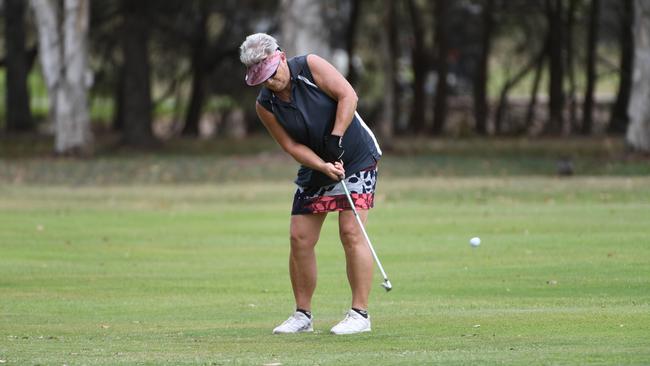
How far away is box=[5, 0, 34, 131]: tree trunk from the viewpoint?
159ft

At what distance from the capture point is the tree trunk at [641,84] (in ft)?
104

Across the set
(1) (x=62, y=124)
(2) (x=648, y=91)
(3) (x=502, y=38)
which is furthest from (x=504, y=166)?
(3) (x=502, y=38)

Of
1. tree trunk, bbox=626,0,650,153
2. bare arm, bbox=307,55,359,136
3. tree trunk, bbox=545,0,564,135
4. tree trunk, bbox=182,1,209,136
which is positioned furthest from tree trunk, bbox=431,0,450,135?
bare arm, bbox=307,55,359,136

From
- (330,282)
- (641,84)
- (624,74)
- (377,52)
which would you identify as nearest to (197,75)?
(377,52)

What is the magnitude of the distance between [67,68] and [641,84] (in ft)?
44.1

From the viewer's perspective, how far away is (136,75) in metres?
41.1

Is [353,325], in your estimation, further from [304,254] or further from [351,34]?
[351,34]

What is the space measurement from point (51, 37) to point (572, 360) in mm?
28729

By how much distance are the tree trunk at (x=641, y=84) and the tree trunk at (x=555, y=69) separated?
14807 mm

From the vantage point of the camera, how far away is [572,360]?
817 centimetres

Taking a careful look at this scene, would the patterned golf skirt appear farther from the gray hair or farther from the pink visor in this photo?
the gray hair

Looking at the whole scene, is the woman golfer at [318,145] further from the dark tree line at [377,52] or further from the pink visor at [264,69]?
the dark tree line at [377,52]

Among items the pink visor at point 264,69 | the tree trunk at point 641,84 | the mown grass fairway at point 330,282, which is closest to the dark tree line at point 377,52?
the tree trunk at point 641,84

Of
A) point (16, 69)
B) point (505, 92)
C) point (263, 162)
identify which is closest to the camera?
point (263, 162)
